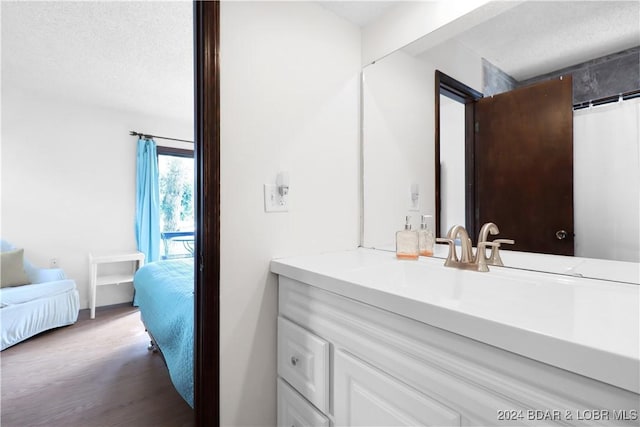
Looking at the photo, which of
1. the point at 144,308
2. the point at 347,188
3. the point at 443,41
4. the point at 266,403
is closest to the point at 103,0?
the point at 347,188

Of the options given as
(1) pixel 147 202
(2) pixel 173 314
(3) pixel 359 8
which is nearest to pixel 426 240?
(3) pixel 359 8

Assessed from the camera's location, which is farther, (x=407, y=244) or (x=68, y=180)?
(x=68, y=180)

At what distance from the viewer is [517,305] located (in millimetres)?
718

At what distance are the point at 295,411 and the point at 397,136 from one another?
1240 mm

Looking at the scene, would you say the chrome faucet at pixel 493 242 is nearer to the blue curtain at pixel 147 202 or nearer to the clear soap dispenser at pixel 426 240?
the clear soap dispenser at pixel 426 240

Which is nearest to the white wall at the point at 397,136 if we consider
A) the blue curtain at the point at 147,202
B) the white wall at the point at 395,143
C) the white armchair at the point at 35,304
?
the white wall at the point at 395,143

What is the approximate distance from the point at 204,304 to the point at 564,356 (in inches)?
39.4

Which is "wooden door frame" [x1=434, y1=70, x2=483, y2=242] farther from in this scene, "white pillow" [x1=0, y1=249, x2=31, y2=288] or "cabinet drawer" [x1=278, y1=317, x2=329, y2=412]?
"white pillow" [x1=0, y1=249, x2=31, y2=288]

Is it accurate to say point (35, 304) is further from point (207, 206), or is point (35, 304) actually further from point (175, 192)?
point (207, 206)

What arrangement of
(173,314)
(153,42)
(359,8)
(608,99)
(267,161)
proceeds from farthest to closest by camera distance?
(153,42) < (173,314) < (359,8) < (267,161) < (608,99)

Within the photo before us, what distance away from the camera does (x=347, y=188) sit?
4.88 feet

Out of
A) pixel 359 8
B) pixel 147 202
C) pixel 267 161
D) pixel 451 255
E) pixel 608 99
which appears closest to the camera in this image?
pixel 608 99

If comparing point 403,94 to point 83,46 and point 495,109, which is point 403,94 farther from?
point 83,46

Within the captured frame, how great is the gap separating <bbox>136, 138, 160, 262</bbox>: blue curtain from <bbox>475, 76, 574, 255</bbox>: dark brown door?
392 cm
